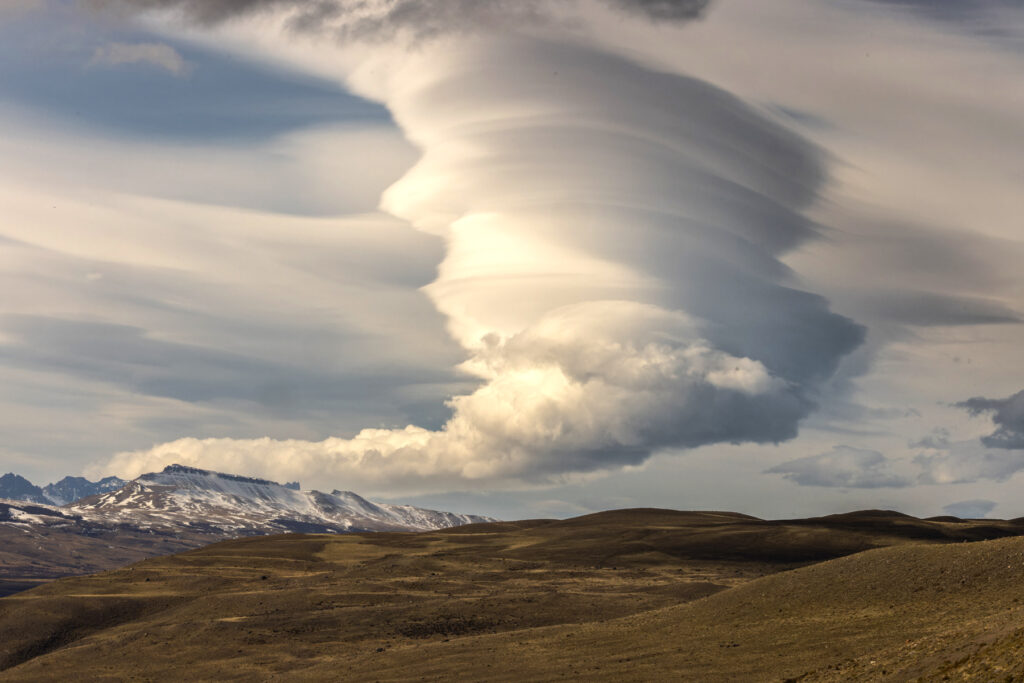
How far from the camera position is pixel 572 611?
83.8 meters

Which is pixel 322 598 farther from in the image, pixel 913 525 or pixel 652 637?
pixel 913 525

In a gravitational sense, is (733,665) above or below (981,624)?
below

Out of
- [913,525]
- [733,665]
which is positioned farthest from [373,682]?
[913,525]

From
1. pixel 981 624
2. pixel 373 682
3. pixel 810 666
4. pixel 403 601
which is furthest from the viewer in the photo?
pixel 403 601

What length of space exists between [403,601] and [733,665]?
1966 inches

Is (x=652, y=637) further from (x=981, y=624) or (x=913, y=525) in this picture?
(x=913, y=525)

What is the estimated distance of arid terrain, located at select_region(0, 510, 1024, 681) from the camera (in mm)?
48781

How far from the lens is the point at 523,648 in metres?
63.3

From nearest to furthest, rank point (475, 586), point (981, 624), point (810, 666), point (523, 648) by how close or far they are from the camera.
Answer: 1. point (981, 624)
2. point (810, 666)
3. point (523, 648)
4. point (475, 586)

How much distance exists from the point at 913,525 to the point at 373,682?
369 feet

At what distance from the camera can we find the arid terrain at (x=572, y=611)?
48781 millimetres

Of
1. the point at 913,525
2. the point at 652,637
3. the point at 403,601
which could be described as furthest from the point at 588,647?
the point at 913,525

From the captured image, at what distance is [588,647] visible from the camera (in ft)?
198

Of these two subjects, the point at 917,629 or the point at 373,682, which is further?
the point at 373,682
